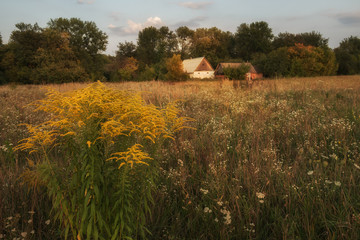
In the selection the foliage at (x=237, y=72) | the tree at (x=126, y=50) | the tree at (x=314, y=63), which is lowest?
the foliage at (x=237, y=72)

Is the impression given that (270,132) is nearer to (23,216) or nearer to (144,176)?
(144,176)

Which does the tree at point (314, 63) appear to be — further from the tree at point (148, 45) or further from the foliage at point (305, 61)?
the tree at point (148, 45)

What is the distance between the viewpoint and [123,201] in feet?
5.19

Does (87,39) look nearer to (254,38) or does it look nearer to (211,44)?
(211,44)

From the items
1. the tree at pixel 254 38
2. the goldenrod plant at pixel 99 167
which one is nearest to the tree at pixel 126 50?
the tree at pixel 254 38

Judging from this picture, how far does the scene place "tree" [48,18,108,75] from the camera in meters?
38.5

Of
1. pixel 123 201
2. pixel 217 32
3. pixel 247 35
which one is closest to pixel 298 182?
pixel 123 201

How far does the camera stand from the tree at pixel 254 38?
68938mm

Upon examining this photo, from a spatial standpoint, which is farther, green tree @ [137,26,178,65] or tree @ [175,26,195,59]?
tree @ [175,26,195,59]

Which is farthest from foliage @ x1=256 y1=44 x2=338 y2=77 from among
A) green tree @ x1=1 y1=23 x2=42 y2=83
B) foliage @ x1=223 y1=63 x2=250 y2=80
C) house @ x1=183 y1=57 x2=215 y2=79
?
green tree @ x1=1 y1=23 x2=42 y2=83

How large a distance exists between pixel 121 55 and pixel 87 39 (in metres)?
20.1

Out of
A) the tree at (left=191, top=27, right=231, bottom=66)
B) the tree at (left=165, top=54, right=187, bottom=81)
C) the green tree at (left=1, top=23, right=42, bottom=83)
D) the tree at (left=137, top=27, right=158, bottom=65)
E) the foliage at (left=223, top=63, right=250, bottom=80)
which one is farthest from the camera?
the tree at (left=191, top=27, right=231, bottom=66)

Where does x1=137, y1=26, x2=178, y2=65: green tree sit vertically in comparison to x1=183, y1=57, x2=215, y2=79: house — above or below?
above

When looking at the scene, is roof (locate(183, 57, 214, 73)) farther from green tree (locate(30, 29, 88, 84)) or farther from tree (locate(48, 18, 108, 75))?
green tree (locate(30, 29, 88, 84))
